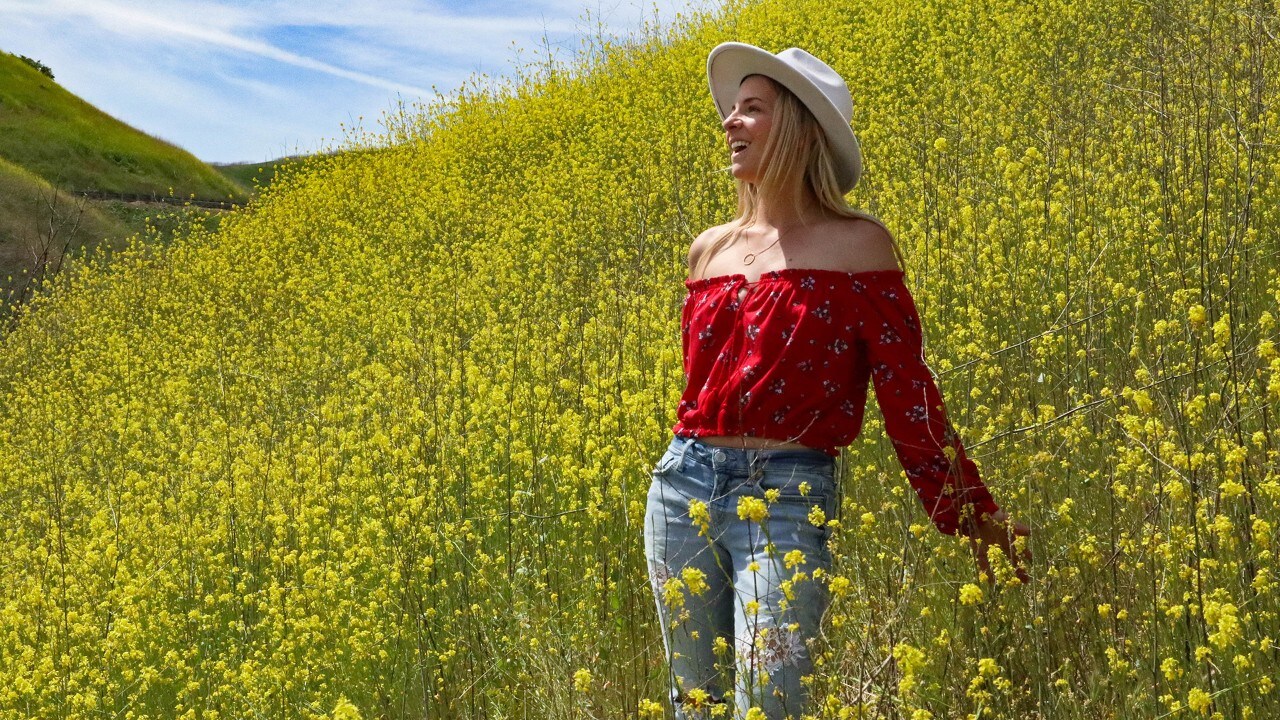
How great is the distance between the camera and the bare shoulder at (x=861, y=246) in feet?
8.38

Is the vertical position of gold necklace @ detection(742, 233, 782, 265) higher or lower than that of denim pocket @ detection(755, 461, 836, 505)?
higher

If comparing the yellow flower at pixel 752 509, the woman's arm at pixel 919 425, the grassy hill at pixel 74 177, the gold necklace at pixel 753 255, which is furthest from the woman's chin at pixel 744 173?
the grassy hill at pixel 74 177

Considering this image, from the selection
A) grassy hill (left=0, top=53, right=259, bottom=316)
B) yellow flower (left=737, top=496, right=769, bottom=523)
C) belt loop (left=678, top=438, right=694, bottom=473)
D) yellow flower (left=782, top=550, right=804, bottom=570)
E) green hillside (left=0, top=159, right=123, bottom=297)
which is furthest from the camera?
grassy hill (left=0, top=53, right=259, bottom=316)

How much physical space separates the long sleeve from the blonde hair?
0.19 m

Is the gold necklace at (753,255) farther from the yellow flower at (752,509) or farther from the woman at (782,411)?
the yellow flower at (752,509)

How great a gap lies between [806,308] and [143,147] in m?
29.5

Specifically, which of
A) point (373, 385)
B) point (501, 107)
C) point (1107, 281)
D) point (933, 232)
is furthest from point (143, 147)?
point (1107, 281)

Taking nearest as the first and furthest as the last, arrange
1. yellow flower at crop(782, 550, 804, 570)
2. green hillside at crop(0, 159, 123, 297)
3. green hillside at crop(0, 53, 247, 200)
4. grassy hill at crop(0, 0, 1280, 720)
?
yellow flower at crop(782, 550, 804, 570), grassy hill at crop(0, 0, 1280, 720), green hillside at crop(0, 159, 123, 297), green hillside at crop(0, 53, 247, 200)

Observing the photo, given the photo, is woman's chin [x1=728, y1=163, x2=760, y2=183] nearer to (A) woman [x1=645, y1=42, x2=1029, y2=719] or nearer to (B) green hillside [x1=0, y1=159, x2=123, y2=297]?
(A) woman [x1=645, y1=42, x2=1029, y2=719]

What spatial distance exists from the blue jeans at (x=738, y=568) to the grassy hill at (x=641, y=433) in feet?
0.31

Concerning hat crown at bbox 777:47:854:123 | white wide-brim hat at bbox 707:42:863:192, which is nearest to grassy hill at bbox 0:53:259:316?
white wide-brim hat at bbox 707:42:863:192

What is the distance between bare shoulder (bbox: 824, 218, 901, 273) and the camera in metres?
2.55

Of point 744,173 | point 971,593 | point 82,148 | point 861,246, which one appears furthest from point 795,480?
point 82,148

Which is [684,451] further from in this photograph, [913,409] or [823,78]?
[823,78]
